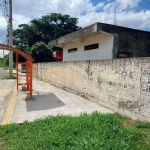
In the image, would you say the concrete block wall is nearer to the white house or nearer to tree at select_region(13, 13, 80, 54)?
the white house

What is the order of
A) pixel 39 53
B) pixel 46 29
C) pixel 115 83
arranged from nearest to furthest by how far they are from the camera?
pixel 115 83 < pixel 39 53 < pixel 46 29

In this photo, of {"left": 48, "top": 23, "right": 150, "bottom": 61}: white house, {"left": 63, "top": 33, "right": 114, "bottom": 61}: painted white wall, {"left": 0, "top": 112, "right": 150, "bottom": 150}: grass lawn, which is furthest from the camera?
{"left": 63, "top": 33, "right": 114, "bottom": 61}: painted white wall

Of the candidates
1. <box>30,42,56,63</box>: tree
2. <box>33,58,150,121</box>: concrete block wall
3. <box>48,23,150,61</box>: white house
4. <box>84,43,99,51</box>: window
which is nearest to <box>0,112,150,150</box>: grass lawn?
<box>33,58,150,121</box>: concrete block wall

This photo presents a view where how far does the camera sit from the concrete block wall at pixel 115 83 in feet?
14.8

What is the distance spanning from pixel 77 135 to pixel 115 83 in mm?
2514

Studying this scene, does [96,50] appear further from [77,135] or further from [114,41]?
[77,135]

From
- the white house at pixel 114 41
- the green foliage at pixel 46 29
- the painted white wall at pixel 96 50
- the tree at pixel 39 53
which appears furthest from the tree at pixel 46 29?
the white house at pixel 114 41

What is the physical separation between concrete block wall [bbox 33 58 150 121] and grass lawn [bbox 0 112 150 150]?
565 millimetres

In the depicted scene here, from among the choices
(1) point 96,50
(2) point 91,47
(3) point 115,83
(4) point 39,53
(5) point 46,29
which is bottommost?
(3) point 115,83

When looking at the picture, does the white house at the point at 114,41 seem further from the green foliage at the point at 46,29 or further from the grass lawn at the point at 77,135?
the green foliage at the point at 46,29

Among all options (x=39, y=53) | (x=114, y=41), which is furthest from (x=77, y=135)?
(x=39, y=53)

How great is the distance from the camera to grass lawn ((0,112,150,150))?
11.1 feet

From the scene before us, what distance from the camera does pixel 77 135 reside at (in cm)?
379

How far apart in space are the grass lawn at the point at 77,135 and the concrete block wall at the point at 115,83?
565 mm
